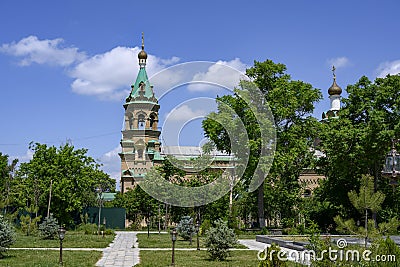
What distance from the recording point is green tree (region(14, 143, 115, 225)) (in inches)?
1207

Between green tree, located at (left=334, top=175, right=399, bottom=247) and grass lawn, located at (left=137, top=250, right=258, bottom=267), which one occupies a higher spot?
green tree, located at (left=334, top=175, right=399, bottom=247)

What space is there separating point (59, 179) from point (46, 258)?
1856 centimetres

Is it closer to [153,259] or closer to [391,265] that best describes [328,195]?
[153,259]

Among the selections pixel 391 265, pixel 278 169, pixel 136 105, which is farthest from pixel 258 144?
pixel 136 105

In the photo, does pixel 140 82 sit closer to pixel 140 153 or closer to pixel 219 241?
pixel 140 153

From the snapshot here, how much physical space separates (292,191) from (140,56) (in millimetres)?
27005

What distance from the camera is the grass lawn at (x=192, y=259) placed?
1247cm

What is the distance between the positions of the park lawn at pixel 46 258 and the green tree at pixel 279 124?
1311cm

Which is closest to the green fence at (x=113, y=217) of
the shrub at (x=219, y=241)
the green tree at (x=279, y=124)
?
the green tree at (x=279, y=124)

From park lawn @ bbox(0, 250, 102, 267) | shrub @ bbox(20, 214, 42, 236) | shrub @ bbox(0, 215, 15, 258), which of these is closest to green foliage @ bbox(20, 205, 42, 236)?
shrub @ bbox(20, 214, 42, 236)

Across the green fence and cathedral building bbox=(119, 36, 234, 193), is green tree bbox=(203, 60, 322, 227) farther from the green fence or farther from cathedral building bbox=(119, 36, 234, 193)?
cathedral building bbox=(119, 36, 234, 193)

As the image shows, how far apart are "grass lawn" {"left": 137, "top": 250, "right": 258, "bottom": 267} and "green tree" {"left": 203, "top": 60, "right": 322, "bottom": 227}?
1092 centimetres

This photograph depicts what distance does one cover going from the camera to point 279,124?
27.2 meters

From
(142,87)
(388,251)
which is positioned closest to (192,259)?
(388,251)
